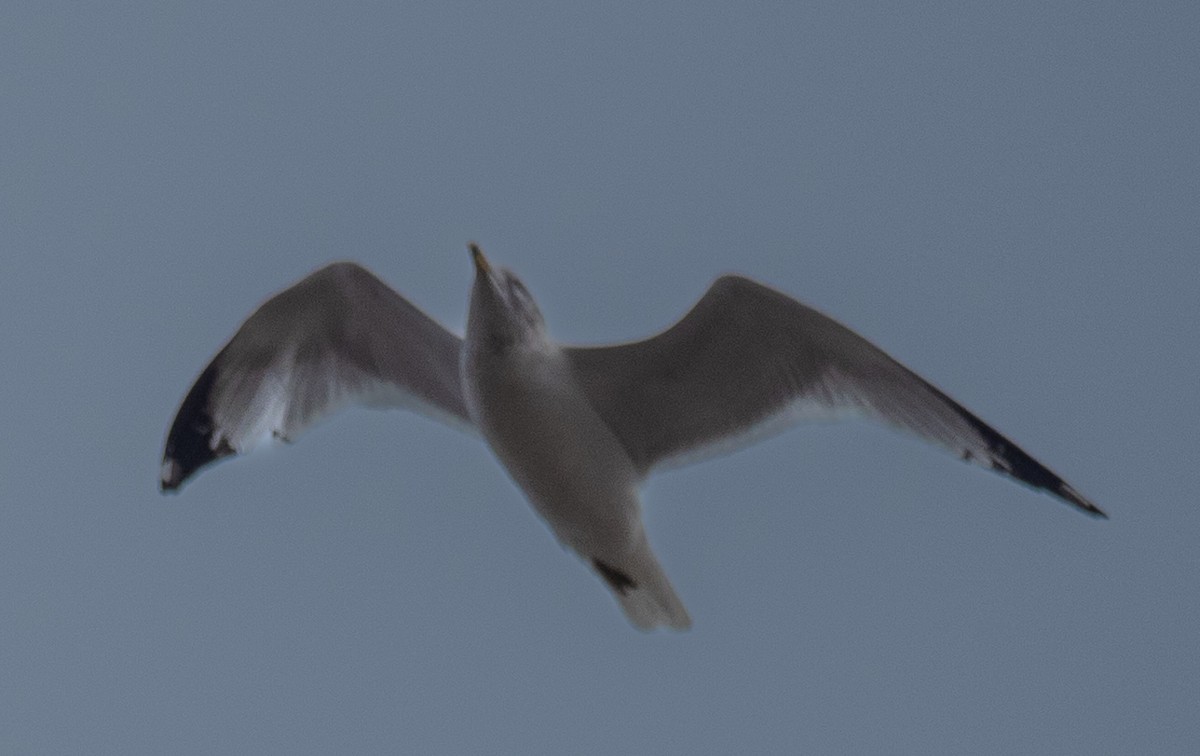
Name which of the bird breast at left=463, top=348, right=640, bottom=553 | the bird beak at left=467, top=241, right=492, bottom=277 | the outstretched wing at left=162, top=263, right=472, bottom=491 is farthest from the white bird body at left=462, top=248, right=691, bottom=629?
the outstretched wing at left=162, top=263, right=472, bottom=491

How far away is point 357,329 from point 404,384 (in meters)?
0.26

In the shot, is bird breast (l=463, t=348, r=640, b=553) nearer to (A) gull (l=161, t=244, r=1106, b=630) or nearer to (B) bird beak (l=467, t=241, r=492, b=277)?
(A) gull (l=161, t=244, r=1106, b=630)

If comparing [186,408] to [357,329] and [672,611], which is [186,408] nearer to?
[357,329]

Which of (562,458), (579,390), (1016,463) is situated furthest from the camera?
(579,390)

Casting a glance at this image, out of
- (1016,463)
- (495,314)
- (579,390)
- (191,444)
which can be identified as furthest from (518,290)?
(1016,463)

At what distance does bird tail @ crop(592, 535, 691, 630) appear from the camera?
5.45m

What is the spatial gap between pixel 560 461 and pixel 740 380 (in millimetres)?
726

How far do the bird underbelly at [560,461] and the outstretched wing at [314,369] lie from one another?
0.50 meters

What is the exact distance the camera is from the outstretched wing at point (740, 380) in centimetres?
546

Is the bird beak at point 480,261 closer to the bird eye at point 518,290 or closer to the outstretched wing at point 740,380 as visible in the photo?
the bird eye at point 518,290

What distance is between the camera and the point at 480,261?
17.4ft

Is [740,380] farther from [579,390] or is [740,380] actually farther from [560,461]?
[560,461]

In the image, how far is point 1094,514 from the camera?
5027mm

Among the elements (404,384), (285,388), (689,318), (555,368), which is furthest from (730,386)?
(285,388)
